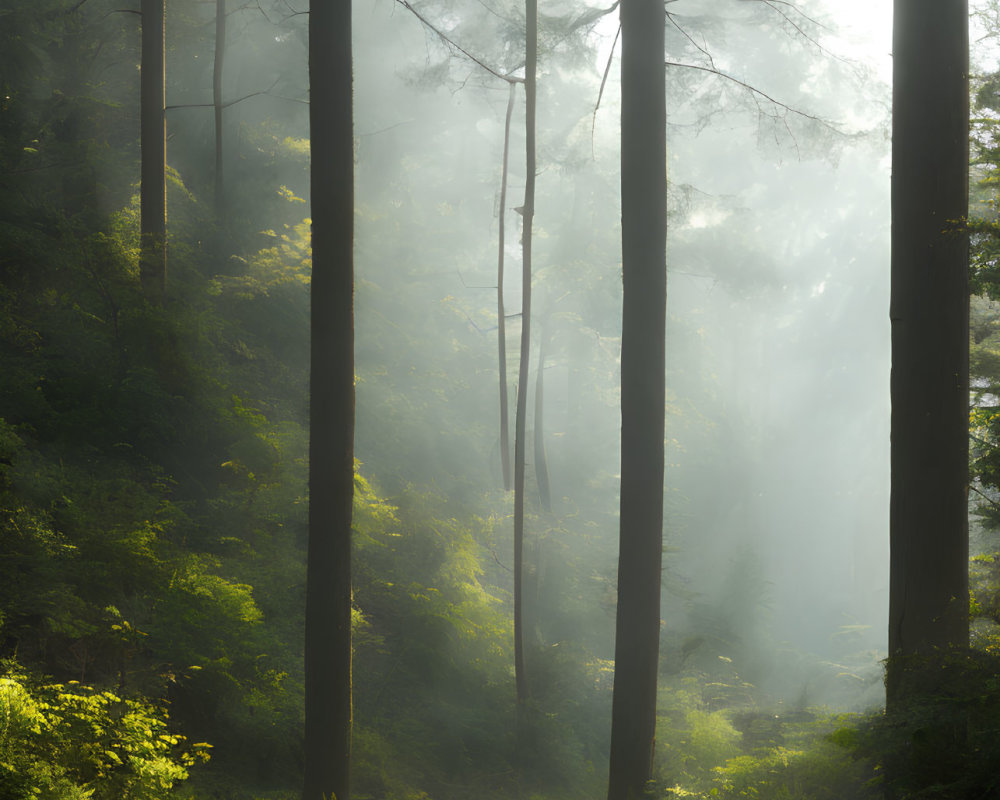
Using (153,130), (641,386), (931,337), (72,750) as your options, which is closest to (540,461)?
(153,130)

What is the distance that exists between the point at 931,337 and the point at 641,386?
8.77 ft

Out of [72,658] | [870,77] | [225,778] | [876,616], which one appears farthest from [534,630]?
[876,616]

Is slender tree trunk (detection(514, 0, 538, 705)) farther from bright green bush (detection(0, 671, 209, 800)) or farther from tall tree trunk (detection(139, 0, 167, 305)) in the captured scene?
bright green bush (detection(0, 671, 209, 800))

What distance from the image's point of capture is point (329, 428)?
21.5 feet

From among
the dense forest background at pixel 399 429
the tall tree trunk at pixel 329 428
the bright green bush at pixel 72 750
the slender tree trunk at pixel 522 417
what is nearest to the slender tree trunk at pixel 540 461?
the dense forest background at pixel 399 429

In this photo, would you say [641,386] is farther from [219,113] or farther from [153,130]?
[219,113]

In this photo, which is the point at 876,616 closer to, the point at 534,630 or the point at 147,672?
the point at 534,630

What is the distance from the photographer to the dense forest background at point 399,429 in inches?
252

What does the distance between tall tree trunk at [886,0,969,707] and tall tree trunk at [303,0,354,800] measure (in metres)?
4.51

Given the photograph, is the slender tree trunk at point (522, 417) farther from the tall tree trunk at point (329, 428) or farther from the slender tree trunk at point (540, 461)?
the slender tree trunk at point (540, 461)

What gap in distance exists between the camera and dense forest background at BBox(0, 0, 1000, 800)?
641cm

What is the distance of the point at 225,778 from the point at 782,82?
2332 centimetres

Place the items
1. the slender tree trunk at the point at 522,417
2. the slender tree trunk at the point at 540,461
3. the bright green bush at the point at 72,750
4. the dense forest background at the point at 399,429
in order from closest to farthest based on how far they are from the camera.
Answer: the bright green bush at the point at 72,750
the dense forest background at the point at 399,429
the slender tree trunk at the point at 522,417
the slender tree trunk at the point at 540,461

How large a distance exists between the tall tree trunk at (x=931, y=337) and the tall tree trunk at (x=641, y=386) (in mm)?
2361
